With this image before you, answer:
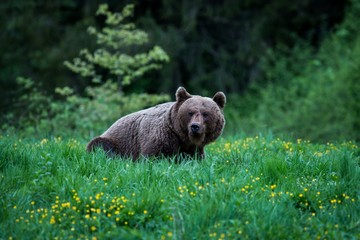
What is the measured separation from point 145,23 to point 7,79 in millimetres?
5168

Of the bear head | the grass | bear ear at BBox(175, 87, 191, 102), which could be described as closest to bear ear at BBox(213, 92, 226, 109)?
the bear head

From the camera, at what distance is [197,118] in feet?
23.4

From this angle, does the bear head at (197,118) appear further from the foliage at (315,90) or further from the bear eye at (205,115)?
the foliage at (315,90)

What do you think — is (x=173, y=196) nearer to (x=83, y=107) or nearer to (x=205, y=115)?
(x=205, y=115)

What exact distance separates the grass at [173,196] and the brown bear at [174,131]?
26 centimetres

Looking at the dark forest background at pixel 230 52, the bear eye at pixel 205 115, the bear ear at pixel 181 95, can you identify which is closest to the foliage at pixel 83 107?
the bear ear at pixel 181 95

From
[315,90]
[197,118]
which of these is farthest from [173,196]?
[315,90]

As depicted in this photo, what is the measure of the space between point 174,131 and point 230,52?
594 inches

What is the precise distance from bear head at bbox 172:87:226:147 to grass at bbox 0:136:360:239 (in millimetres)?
334

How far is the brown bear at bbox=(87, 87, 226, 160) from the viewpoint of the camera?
23.9 feet

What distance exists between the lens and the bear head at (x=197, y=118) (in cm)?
721

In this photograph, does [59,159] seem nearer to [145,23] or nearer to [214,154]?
[214,154]

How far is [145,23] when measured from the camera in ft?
66.2

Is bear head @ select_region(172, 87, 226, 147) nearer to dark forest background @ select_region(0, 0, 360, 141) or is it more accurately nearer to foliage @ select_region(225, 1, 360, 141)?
foliage @ select_region(225, 1, 360, 141)
